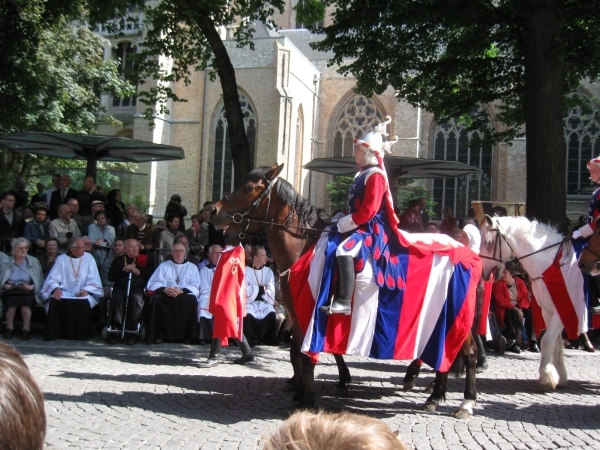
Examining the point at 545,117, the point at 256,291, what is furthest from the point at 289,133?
the point at 256,291

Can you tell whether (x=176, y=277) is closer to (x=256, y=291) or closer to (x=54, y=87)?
(x=256, y=291)

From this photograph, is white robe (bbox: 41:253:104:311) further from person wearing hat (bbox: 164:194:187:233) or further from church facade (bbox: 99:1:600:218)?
church facade (bbox: 99:1:600:218)

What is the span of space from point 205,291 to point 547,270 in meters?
5.89

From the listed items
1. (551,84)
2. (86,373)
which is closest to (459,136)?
(551,84)

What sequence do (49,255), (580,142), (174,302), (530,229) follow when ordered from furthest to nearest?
(580,142), (49,255), (174,302), (530,229)

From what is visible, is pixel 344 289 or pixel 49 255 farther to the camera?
pixel 49 255

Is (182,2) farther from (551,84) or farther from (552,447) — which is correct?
(552,447)

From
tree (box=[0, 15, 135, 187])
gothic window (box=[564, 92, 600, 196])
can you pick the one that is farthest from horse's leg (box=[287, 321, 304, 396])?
gothic window (box=[564, 92, 600, 196])

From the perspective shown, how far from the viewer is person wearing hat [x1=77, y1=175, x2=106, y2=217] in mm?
14336

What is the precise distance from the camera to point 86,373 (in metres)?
8.33

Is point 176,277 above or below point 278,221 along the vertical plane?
below

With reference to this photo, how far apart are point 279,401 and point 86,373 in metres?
2.79

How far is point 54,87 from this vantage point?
2431 centimetres

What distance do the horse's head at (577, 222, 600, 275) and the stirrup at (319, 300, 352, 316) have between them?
293 centimetres
